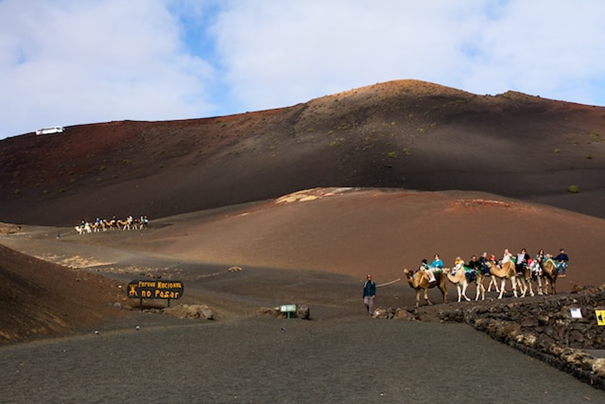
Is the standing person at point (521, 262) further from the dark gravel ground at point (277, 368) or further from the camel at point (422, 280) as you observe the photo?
the dark gravel ground at point (277, 368)

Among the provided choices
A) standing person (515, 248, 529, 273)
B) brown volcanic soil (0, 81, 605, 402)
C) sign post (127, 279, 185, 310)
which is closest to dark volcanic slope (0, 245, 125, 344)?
brown volcanic soil (0, 81, 605, 402)

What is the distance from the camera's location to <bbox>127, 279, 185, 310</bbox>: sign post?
22.9m

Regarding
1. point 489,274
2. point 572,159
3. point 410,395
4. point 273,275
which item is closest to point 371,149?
point 572,159

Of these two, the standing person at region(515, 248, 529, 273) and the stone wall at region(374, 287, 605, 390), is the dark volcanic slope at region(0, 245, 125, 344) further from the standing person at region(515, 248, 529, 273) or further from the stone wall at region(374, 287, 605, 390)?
the standing person at region(515, 248, 529, 273)

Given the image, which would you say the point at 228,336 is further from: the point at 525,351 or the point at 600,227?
the point at 600,227

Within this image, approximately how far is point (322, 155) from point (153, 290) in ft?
213

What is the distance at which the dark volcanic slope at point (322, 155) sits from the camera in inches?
3051

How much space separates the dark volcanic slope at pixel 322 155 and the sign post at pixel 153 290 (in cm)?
4994

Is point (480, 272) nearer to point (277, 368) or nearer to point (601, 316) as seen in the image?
point (601, 316)

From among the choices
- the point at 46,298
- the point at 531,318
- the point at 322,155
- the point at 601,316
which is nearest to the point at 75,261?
the point at 46,298

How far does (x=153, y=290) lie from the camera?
75.8 feet

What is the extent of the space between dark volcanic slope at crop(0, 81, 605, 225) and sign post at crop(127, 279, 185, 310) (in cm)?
4994

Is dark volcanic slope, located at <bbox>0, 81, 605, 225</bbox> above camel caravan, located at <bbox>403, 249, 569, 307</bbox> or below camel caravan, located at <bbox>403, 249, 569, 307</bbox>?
above

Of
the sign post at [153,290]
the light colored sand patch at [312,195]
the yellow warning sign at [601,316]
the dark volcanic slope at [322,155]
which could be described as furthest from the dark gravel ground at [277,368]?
the dark volcanic slope at [322,155]
